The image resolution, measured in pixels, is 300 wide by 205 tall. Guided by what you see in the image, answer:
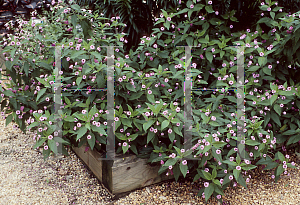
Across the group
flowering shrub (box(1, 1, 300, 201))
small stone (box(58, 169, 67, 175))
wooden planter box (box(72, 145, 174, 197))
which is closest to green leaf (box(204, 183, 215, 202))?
flowering shrub (box(1, 1, 300, 201))

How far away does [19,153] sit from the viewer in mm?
2238

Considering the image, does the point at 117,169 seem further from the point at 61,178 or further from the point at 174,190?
the point at 61,178

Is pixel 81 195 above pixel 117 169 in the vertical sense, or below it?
below

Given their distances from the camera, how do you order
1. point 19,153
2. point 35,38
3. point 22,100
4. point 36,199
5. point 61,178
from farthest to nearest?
1. point 19,153
2. point 61,178
3. point 35,38
4. point 36,199
5. point 22,100

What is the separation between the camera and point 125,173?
160cm

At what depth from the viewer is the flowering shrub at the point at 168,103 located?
1.42m

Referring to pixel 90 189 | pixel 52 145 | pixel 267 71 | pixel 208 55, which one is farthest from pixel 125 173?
pixel 267 71

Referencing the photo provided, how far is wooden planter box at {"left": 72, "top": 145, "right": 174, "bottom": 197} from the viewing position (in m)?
1.58

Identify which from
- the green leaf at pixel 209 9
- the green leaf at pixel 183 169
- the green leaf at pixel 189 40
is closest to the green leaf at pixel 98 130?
the green leaf at pixel 183 169

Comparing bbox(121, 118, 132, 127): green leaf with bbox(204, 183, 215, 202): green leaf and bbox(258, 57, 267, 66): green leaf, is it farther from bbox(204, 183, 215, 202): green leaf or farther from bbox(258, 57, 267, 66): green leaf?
bbox(258, 57, 267, 66): green leaf

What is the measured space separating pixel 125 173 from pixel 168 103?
523 millimetres

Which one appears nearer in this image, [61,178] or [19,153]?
[61,178]

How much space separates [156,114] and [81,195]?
80cm

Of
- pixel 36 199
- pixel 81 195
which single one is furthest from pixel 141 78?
pixel 36 199
